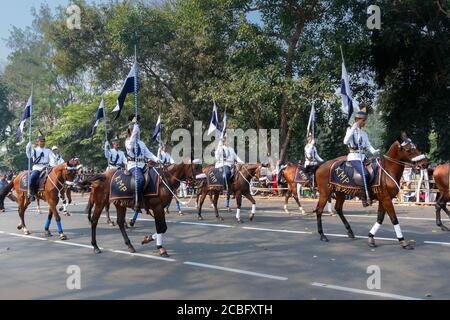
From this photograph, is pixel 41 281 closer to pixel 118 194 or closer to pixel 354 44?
pixel 118 194

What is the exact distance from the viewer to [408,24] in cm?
2397

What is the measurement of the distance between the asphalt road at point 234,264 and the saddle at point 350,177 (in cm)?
128

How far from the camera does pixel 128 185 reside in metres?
10.5

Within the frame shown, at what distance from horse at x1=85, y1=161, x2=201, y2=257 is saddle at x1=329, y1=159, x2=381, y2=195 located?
3.78 meters

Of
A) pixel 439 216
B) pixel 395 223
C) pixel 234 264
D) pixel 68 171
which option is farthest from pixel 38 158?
pixel 439 216

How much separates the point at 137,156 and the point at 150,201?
1217 mm

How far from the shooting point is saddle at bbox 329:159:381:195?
10.9 meters

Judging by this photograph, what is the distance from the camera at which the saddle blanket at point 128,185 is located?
33.7 ft

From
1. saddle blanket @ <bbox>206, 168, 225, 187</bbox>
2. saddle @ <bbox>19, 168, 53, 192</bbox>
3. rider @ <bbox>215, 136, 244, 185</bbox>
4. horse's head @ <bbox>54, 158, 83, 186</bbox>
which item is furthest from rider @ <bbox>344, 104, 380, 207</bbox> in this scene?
saddle @ <bbox>19, 168, 53, 192</bbox>

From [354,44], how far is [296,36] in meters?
3.12

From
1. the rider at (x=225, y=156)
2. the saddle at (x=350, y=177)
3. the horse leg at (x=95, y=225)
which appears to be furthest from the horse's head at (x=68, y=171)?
the saddle at (x=350, y=177)

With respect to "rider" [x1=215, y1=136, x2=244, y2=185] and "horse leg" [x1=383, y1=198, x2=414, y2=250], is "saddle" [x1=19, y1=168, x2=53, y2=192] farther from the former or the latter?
"horse leg" [x1=383, y1=198, x2=414, y2=250]

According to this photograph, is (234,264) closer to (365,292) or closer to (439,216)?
(365,292)

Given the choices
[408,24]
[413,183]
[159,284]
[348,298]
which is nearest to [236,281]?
[159,284]
